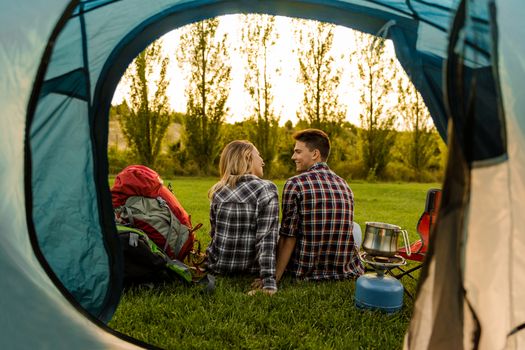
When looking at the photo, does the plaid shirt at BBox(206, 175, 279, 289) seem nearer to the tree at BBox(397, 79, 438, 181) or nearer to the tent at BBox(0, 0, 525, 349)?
the tent at BBox(0, 0, 525, 349)

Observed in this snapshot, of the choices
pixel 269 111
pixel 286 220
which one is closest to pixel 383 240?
pixel 286 220

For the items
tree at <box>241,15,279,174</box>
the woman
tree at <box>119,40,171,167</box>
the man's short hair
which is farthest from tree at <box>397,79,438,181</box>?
the woman

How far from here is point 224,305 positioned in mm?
3160

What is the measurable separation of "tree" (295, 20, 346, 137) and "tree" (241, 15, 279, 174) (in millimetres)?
1061

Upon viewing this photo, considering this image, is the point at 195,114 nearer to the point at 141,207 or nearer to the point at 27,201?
the point at 141,207

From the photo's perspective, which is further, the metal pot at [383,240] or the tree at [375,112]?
the tree at [375,112]

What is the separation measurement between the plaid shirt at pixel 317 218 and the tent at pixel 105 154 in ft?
3.11

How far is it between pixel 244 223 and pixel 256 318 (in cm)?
86

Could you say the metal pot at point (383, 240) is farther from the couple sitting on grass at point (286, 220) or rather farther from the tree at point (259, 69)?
the tree at point (259, 69)

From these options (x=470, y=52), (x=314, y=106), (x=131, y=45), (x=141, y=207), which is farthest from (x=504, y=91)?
(x=314, y=106)

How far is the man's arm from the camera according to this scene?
3.62 metres

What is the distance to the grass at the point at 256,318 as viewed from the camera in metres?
2.69

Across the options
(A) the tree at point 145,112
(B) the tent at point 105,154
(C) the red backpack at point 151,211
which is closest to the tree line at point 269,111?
(A) the tree at point 145,112

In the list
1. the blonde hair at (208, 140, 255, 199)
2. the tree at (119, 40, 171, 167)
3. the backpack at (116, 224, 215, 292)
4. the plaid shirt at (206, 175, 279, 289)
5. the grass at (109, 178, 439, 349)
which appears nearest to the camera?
the grass at (109, 178, 439, 349)
